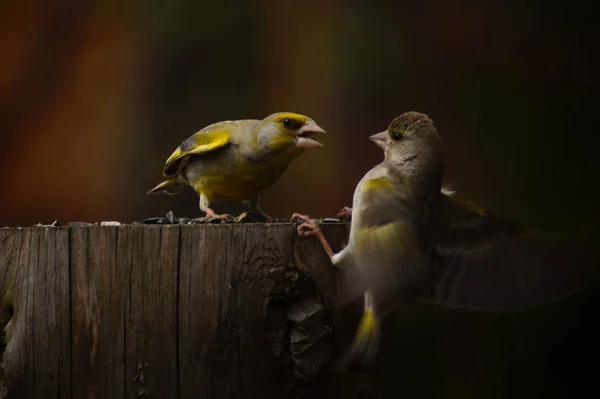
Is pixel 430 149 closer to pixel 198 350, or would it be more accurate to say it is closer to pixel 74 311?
pixel 198 350

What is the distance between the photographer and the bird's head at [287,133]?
128 inches

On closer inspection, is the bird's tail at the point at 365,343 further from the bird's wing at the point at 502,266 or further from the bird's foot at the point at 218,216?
the bird's foot at the point at 218,216

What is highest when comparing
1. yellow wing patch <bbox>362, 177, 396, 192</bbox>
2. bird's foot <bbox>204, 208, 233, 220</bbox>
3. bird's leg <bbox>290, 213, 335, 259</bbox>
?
yellow wing patch <bbox>362, 177, 396, 192</bbox>

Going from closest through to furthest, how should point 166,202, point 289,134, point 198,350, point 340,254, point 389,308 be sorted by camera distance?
point 198,350 < point 340,254 < point 389,308 < point 289,134 < point 166,202

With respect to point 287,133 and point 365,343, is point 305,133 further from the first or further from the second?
point 365,343

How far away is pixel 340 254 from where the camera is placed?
8.57ft

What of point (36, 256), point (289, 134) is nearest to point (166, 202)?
point (289, 134)

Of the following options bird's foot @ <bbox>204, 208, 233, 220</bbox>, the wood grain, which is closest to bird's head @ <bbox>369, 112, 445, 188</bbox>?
bird's foot @ <bbox>204, 208, 233, 220</bbox>

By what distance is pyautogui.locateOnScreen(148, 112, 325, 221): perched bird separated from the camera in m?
3.26

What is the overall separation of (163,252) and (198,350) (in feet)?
1.13

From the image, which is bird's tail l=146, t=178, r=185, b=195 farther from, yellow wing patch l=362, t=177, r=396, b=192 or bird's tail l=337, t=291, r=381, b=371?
bird's tail l=337, t=291, r=381, b=371

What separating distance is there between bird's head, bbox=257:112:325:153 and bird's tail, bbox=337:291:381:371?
85 centimetres

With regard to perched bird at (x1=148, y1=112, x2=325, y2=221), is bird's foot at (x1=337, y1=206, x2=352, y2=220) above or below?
below

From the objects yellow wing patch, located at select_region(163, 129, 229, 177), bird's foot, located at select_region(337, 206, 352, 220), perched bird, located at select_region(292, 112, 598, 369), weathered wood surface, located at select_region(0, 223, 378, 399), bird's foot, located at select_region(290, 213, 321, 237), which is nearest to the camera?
weathered wood surface, located at select_region(0, 223, 378, 399)
